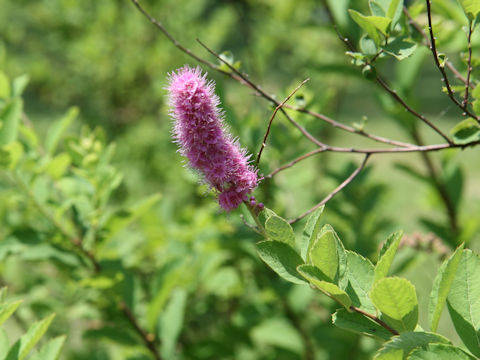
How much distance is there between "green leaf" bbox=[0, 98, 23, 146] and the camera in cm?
136

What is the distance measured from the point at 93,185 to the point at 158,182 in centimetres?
149

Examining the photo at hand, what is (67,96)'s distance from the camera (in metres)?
3.40

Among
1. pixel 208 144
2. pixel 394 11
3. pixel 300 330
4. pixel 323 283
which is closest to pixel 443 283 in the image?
pixel 323 283

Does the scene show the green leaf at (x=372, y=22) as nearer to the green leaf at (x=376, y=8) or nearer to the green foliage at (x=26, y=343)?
the green leaf at (x=376, y=8)

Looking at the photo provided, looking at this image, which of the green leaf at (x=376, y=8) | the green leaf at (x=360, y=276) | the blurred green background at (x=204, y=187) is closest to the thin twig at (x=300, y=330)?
the blurred green background at (x=204, y=187)

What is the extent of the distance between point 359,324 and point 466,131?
50 centimetres

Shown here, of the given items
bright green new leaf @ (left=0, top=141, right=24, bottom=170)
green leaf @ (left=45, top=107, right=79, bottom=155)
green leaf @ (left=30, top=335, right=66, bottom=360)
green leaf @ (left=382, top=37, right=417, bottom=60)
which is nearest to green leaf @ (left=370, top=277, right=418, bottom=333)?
green leaf @ (left=382, top=37, right=417, bottom=60)

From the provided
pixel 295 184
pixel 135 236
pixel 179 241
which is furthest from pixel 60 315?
pixel 295 184

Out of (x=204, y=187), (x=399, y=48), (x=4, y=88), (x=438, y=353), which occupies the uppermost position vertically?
(x=4, y=88)

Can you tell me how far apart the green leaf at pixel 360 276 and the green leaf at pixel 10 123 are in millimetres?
1006

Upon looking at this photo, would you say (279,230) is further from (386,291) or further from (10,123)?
(10,123)

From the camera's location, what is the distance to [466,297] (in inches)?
29.7

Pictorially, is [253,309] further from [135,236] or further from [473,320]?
[473,320]

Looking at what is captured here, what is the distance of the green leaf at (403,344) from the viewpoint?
0.67 meters
